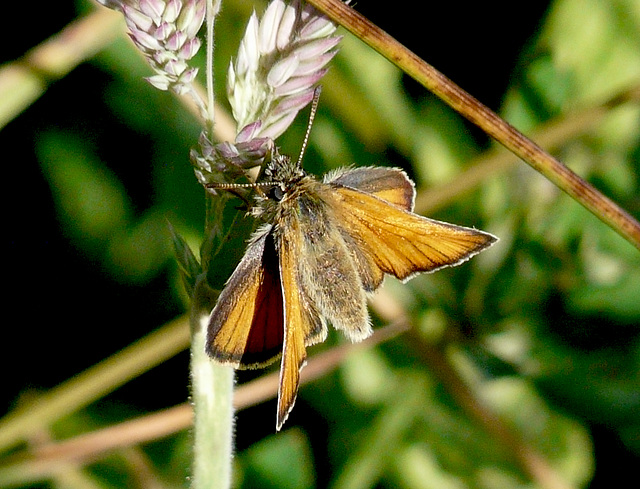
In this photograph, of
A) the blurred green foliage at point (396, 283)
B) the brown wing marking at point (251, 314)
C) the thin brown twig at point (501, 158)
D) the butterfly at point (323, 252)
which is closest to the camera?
the brown wing marking at point (251, 314)

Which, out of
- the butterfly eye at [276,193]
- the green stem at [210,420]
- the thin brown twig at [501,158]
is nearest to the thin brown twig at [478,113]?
the butterfly eye at [276,193]

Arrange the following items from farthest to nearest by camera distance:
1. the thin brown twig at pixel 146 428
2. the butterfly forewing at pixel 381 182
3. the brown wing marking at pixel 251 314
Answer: the thin brown twig at pixel 146 428
the butterfly forewing at pixel 381 182
the brown wing marking at pixel 251 314

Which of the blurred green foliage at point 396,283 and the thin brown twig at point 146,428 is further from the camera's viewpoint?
the blurred green foliage at point 396,283

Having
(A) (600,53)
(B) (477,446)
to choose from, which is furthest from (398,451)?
(A) (600,53)

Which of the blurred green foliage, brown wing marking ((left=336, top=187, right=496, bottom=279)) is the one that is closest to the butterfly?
brown wing marking ((left=336, top=187, right=496, bottom=279))

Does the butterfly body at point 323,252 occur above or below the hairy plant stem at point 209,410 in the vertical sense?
above

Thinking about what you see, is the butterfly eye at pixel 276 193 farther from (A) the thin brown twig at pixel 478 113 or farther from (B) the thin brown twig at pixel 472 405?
(B) the thin brown twig at pixel 472 405

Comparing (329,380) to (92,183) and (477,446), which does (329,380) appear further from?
(92,183)

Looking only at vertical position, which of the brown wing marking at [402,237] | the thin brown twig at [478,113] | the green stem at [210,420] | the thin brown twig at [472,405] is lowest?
the thin brown twig at [472,405]
